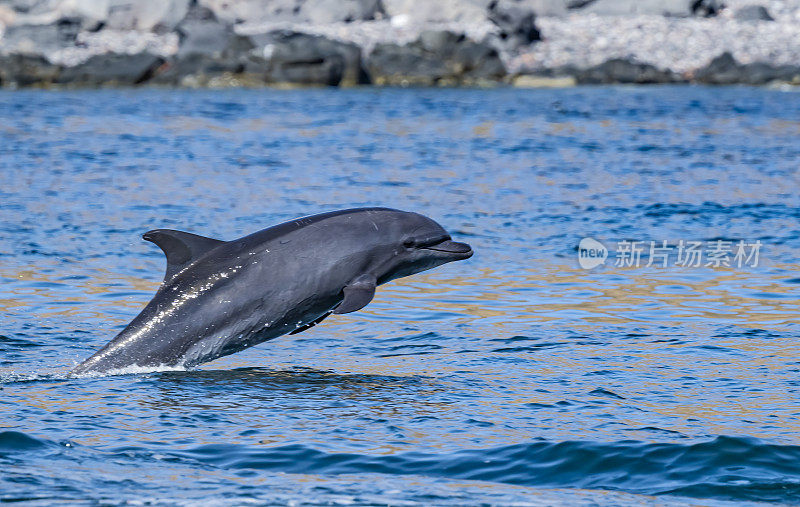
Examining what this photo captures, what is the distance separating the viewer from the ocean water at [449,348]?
7.07 metres

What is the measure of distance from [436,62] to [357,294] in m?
53.5

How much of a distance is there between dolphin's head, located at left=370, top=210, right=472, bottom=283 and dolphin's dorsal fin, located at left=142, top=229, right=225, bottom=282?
4.39ft

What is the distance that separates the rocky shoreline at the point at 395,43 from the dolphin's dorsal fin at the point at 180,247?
4973 cm

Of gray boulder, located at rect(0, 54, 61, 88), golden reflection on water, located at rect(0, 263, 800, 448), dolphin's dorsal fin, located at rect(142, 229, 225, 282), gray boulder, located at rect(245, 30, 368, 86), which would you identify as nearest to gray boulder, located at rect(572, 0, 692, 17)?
gray boulder, located at rect(245, 30, 368, 86)

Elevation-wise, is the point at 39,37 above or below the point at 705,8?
below

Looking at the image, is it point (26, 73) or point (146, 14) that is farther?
point (146, 14)

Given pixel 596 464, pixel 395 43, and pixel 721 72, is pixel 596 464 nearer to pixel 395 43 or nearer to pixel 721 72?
pixel 721 72

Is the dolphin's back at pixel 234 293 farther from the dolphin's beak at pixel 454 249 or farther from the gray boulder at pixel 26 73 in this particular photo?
the gray boulder at pixel 26 73

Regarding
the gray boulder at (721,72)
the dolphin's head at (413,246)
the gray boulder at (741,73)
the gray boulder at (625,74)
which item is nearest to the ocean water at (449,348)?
the dolphin's head at (413,246)

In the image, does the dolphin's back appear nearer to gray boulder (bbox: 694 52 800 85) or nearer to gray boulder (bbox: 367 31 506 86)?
gray boulder (bbox: 367 31 506 86)

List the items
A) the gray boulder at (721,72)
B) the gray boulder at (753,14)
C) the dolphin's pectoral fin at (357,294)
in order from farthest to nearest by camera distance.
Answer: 1. the gray boulder at (753,14)
2. the gray boulder at (721,72)
3. the dolphin's pectoral fin at (357,294)

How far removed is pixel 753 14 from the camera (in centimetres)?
7388

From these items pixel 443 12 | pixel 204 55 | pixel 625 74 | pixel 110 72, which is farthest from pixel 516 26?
pixel 110 72

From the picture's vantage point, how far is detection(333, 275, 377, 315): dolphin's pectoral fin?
890 centimetres
